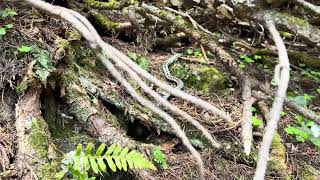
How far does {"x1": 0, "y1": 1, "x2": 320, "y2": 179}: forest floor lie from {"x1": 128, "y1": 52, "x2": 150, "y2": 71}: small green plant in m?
0.01

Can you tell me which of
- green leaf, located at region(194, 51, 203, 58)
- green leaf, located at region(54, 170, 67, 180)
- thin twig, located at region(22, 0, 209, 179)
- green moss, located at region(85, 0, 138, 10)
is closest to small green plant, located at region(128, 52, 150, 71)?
green moss, located at region(85, 0, 138, 10)

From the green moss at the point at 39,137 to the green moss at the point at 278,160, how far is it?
1.83m

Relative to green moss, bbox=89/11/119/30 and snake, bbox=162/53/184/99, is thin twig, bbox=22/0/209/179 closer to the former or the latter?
snake, bbox=162/53/184/99

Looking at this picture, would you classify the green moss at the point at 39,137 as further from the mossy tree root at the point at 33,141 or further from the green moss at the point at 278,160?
the green moss at the point at 278,160

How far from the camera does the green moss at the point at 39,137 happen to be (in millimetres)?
2467

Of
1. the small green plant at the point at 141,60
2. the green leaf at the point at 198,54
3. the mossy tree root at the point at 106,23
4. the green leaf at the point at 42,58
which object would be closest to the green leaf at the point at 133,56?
the small green plant at the point at 141,60

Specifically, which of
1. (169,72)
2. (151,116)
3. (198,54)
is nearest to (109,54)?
(151,116)

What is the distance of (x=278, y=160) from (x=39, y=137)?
6.42 feet

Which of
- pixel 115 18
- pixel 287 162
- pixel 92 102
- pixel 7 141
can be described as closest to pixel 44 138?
pixel 7 141

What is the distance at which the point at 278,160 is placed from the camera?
3215 mm

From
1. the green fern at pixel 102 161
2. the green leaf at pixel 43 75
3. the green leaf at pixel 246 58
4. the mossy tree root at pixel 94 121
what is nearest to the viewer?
the green fern at pixel 102 161

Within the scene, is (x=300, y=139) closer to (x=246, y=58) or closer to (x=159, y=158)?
(x=246, y=58)

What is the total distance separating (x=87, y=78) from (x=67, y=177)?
1.06 meters

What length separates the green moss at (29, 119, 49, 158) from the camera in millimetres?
2467
